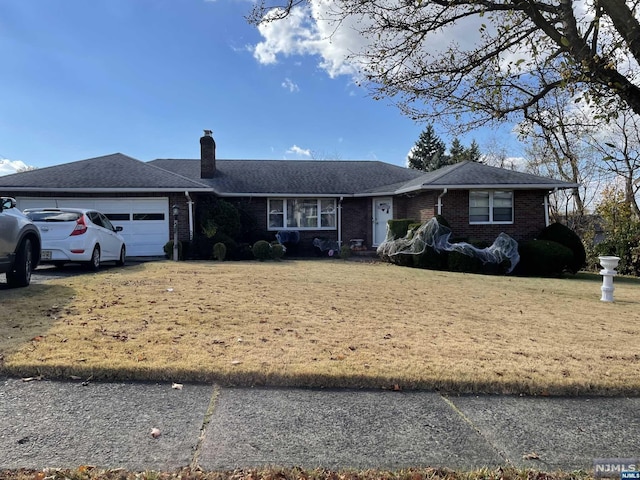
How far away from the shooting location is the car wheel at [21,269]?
7608 mm

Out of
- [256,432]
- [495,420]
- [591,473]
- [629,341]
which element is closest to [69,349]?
[256,432]

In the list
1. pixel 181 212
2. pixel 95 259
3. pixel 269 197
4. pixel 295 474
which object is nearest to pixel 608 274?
pixel 295 474

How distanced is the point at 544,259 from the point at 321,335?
11045 millimetres

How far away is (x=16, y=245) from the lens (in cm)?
741

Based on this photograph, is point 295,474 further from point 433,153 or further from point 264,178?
point 433,153

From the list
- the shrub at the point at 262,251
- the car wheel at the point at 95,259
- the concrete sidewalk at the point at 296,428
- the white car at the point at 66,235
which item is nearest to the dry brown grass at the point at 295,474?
the concrete sidewalk at the point at 296,428

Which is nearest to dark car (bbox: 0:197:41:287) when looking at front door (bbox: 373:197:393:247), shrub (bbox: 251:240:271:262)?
shrub (bbox: 251:240:271:262)

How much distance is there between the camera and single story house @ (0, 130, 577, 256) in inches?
612

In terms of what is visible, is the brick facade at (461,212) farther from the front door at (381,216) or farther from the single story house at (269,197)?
the front door at (381,216)

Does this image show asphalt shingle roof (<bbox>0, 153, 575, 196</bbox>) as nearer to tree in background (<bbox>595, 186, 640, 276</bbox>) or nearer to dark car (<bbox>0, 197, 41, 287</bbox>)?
tree in background (<bbox>595, 186, 640, 276</bbox>)

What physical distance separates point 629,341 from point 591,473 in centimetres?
366

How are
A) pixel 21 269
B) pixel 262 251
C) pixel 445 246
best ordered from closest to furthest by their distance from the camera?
pixel 21 269
pixel 445 246
pixel 262 251

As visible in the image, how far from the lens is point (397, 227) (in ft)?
53.0

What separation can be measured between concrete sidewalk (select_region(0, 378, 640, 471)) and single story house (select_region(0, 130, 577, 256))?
41.3 ft
